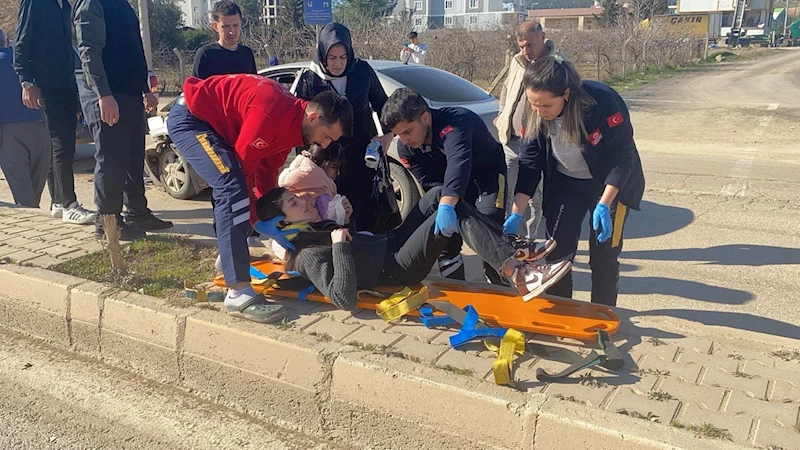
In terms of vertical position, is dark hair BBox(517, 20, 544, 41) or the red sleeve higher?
dark hair BBox(517, 20, 544, 41)

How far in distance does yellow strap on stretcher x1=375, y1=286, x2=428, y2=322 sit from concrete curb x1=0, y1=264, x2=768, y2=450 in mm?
368

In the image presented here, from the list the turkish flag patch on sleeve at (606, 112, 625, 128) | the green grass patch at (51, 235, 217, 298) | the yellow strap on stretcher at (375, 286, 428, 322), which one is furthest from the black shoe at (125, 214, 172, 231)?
the turkish flag patch on sleeve at (606, 112, 625, 128)

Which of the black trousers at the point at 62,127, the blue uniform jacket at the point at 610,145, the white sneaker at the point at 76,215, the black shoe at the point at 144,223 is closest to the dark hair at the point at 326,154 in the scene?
the blue uniform jacket at the point at 610,145

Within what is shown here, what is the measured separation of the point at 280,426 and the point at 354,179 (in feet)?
6.25

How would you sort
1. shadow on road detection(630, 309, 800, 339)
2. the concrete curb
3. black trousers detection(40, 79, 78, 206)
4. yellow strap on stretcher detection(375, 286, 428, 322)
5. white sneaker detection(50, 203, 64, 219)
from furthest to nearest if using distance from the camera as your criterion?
white sneaker detection(50, 203, 64, 219) → black trousers detection(40, 79, 78, 206) → shadow on road detection(630, 309, 800, 339) → yellow strap on stretcher detection(375, 286, 428, 322) → the concrete curb

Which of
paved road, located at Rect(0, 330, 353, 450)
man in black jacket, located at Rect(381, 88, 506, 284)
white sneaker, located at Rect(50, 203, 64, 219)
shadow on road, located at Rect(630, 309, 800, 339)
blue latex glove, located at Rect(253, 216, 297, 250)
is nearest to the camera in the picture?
paved road, located at Rect(0, 330, 353, 450)

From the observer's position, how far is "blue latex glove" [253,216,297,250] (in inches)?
152

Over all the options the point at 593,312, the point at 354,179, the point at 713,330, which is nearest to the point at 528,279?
the point at 593,312

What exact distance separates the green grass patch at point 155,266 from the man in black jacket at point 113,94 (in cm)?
36

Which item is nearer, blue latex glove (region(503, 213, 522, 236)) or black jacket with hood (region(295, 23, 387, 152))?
blue latex glove (region(503, 213, 522, 236))

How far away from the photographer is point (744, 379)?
2867 mm

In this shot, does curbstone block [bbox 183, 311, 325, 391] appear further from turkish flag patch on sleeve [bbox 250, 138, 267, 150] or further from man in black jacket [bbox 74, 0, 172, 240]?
man in black jacket [bbox 74, 0, 172, 240]

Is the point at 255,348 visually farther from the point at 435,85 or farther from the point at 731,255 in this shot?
the point at 435,85

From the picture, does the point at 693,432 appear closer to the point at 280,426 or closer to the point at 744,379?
the point at 744,379
